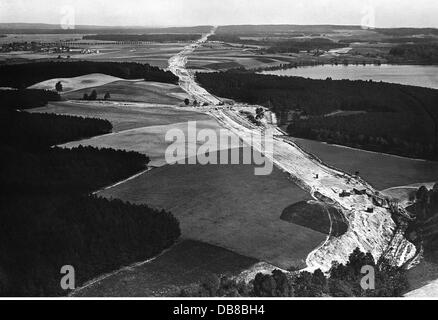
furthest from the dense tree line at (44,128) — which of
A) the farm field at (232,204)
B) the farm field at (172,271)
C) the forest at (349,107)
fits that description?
the farm field at (172,271)

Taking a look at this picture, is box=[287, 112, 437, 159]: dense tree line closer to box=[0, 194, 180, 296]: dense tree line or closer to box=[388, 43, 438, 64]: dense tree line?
box=[0, 194, 180, 296]: dense tree line

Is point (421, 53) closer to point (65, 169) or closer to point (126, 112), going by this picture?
point (126, 112)

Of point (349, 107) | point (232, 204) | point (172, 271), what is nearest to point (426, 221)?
point (232, 204)

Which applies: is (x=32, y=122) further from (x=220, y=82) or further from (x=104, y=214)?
(x=220, y=82)

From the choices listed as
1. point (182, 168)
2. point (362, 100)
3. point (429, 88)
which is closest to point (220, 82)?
point (362, 100)

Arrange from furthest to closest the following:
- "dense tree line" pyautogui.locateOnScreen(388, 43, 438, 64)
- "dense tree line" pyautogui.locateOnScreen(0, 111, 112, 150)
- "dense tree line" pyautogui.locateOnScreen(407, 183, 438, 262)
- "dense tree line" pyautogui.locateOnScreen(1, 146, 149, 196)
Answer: "dense tree line" pyautogui.locateOnScreen(388, 43, 438, 64), "dense tree line" pyautogui.locateOnScreen(0, 111, 112, 150), "dense tree line" pyautogui.locateOnScreen(1, 146, 149, 196), "dense tree line" pyautogui.locateOnScreen(407, 183, 438, 262)

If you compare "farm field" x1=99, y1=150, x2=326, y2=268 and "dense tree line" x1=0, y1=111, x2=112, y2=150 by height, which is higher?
"dense tree line" x1=0, y1=111, x2=112, y2=150

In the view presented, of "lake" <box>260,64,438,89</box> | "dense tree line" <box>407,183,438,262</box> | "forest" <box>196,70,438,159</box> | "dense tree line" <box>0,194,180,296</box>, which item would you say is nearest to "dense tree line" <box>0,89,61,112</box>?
"forest" <box>196,70,438,159</box>

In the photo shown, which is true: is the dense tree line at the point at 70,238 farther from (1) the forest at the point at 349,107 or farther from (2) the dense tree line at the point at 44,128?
(1) the forest at the point at 349,107
